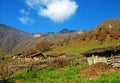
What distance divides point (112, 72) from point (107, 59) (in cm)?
594

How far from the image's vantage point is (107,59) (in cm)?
3456

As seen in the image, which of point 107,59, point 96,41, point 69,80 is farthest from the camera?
point 96,41

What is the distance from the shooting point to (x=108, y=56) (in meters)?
34.7

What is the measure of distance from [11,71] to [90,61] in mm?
11619

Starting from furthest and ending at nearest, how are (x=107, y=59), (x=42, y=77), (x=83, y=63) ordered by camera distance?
(x=83, y=63) < (x=107, y=59) < (x=42, y=77)

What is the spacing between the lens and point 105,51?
114 feet

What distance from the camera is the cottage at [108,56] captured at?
32.9 meters

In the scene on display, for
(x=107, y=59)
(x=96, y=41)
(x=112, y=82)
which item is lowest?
(x=112, y=82)

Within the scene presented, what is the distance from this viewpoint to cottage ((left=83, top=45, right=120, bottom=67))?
32906 mm

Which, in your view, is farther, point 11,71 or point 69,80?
point 11,71

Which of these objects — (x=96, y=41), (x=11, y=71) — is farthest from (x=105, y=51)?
(x=96, y=41)

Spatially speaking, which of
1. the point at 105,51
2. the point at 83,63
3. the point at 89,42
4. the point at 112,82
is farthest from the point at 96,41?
the point at 112,82

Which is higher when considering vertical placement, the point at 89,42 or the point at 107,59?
the point at 89,42

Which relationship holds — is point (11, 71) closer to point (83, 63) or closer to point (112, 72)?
point (83, 63)
